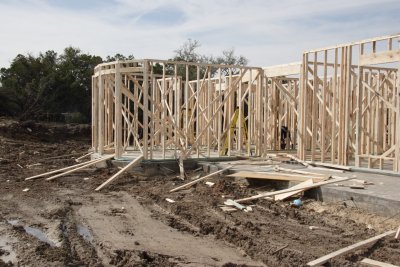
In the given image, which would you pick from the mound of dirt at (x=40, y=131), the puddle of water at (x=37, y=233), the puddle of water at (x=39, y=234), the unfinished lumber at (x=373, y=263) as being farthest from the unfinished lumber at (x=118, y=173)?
the mound of dirt at (x=40, y=131)

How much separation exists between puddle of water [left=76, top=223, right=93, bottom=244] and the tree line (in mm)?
25553

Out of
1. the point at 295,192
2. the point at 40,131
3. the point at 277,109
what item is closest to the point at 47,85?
the point at 40,131

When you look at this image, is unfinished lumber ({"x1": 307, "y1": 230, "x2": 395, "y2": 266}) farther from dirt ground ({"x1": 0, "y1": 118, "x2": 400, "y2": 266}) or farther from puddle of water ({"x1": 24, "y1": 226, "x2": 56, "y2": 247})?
puddle of water ({"x1": 24, "y1": 226, "x2": 56, "y2": 247})

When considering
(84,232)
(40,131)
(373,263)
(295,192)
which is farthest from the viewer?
(40,131)

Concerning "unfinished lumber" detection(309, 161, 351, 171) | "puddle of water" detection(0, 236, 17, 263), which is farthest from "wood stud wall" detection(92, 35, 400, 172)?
"puddle of water" detection(0, 236, 17, 263)

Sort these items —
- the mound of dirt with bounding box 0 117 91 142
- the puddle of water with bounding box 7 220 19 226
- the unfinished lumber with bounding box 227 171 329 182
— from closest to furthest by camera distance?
the puddle of water with bounding box 7 220 19 226
the unfinished lumber with bounding box 227 171 329 182
the mound of dirt with bounding box 0 117 91 142

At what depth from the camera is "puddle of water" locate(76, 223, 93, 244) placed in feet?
20.5

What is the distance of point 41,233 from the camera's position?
657cm

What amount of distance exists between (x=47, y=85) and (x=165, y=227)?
27.8 meters

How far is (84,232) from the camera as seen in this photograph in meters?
6.62

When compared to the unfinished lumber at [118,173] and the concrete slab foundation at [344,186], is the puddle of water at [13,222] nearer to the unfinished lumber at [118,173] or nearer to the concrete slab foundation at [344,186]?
the unfinished lumber at [118,173]

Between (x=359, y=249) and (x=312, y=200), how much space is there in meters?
A: 3.08

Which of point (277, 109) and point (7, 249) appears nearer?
point (7, 249)

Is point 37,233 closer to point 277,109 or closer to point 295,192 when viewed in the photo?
point 295,192
